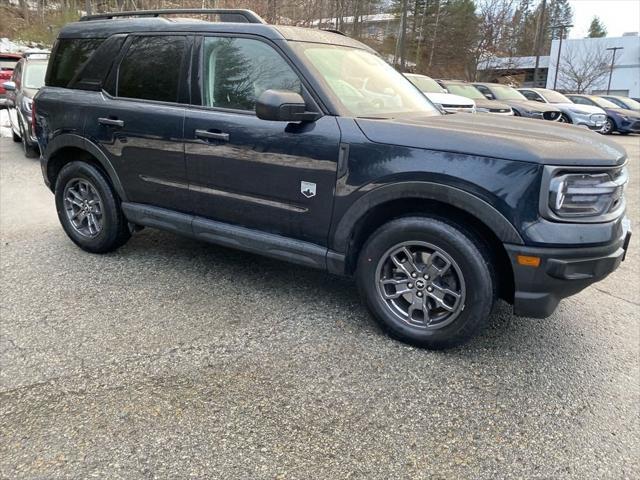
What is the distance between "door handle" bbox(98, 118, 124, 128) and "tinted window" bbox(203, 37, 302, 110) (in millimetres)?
817

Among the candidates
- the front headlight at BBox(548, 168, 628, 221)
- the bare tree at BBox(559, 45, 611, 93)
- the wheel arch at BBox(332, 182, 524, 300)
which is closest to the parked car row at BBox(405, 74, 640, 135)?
the wheel arch at BBox(332, 182, 524, 300)

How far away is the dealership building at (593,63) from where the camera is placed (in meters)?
45.8

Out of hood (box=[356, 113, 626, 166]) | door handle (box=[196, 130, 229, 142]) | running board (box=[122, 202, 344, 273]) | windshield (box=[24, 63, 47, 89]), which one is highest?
windshield (box=[24, 63, 47, 89])

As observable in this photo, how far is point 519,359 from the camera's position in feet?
10.0

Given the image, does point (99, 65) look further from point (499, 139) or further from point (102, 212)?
point (499, 139)

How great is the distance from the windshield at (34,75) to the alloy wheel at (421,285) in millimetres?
8906

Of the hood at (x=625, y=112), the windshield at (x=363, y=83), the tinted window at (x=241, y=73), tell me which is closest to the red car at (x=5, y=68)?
the tinted window at (x=241, y=73)

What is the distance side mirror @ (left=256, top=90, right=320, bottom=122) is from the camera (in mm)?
3004

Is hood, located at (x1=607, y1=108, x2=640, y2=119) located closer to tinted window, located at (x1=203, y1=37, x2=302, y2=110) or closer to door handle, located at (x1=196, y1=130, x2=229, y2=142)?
tinted window, located at (x1=203, y1=37, x2=302, y2=110)

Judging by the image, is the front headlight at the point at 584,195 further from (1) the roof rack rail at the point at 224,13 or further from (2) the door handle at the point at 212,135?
(1) the roof rack rail at the point at 224,13

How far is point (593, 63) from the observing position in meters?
45.2

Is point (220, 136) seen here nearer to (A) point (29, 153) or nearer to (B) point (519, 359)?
(B) point (519, 359)

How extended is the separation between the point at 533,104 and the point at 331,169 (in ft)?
50.9

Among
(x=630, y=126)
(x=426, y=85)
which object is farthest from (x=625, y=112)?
(x=426, y=85)
